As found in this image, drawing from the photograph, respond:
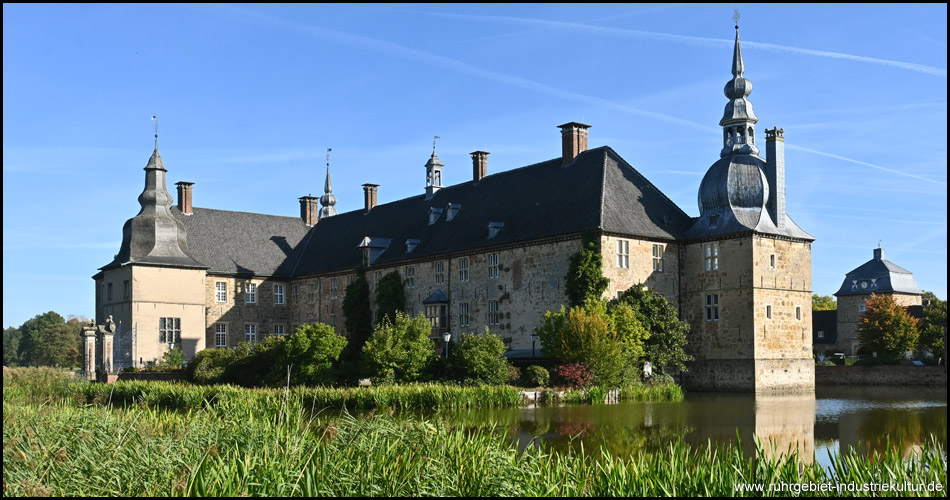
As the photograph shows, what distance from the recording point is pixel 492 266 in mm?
38281

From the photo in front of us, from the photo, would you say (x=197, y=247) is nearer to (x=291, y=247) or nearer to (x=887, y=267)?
(x=291, y=247)

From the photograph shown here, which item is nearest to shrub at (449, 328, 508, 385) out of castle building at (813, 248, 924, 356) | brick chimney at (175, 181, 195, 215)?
brick chimney at (175, 181, 195, 215)

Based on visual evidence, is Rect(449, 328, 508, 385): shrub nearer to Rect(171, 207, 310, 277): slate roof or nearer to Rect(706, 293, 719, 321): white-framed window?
Rect(706, 293, 719, 321): white-framed window

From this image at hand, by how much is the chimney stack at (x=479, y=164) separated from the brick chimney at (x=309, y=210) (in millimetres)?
14899

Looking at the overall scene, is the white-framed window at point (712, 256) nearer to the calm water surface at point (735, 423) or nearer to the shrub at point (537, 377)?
the calm water surface at point (735, 423)

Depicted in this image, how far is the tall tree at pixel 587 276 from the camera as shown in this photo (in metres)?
33.5

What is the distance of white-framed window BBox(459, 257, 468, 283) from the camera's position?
1559 inches

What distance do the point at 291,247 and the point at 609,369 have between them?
28.9 metres

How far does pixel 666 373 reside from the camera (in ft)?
111

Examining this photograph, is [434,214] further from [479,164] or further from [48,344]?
[48,344]

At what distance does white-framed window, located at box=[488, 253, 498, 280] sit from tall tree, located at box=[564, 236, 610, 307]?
482 cm

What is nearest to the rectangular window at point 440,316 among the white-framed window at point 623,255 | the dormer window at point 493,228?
the dormer window at point 493,228

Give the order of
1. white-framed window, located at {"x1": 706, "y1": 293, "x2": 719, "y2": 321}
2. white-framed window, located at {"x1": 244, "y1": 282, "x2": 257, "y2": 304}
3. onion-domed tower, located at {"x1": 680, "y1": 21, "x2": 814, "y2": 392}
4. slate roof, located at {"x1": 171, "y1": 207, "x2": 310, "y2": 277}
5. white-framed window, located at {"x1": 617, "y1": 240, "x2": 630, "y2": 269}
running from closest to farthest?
onion-domed tower, located at {"x1": 680, "y1": 21, "x2": 814, "y2": 392} → white-framed window, located at {"x1": 617, "y1": 240, "x2": 630, "y2": 269} → white-framed window, located at {"x1": 706, "y1": 293, "x2": 719, "y2": 321} → slate roof, located at {"x1": 171, "y1": 207, "x2": 310, "y2": 277} → white-framed window, located at {"x1": 244, "y1": 282, "x2": 257, "y2": 304}

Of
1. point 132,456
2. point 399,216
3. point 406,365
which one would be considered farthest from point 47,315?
point 132,456
